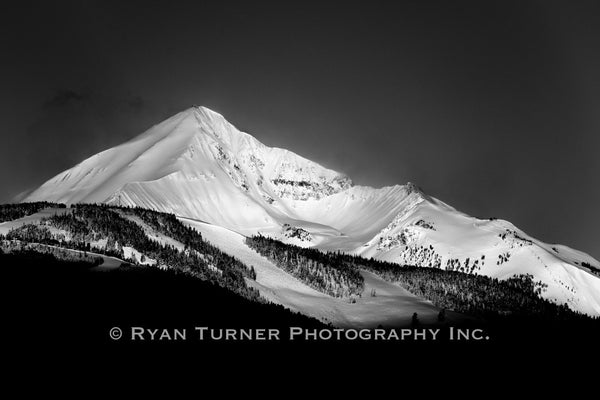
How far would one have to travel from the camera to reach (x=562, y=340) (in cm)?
13025

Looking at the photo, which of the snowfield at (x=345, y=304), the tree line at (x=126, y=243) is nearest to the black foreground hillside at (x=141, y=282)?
the tree line at (x=126, y=243)

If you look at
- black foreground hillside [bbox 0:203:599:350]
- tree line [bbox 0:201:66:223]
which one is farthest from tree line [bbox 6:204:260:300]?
tree line [bbox 0:201:66:223]

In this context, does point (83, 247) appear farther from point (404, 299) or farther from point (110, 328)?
point (404, 299)

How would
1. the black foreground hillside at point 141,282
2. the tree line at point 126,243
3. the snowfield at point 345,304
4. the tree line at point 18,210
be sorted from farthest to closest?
1. the tree line at point 18,210
2. the snowfield at point 345,304
3. the tree line at point 126,243
4. the black foreground hillside at point 141,282

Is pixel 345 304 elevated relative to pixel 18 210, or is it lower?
lower

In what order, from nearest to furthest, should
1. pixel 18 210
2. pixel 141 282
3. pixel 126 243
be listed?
pixel 141 282 → pixel 126 243 → pixel 18 210

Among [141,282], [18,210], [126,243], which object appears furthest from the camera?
[18,210]

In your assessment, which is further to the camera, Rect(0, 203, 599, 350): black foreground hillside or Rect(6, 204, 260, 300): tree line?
Rect(6, 204, 260, 300): tree line

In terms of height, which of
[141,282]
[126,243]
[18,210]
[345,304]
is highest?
[18,210]

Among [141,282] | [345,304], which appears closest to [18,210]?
[345,304]

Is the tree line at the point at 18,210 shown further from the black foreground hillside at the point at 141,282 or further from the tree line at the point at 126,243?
the tree line at the point at 126,243

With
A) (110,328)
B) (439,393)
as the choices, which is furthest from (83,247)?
(439,393)

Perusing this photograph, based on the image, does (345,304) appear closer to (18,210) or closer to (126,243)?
(126,243)

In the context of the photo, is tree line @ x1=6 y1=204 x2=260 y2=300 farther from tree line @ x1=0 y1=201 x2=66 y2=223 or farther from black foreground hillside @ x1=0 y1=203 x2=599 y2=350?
tree line @ x1=0 y1=201 x2=66 y2=223
